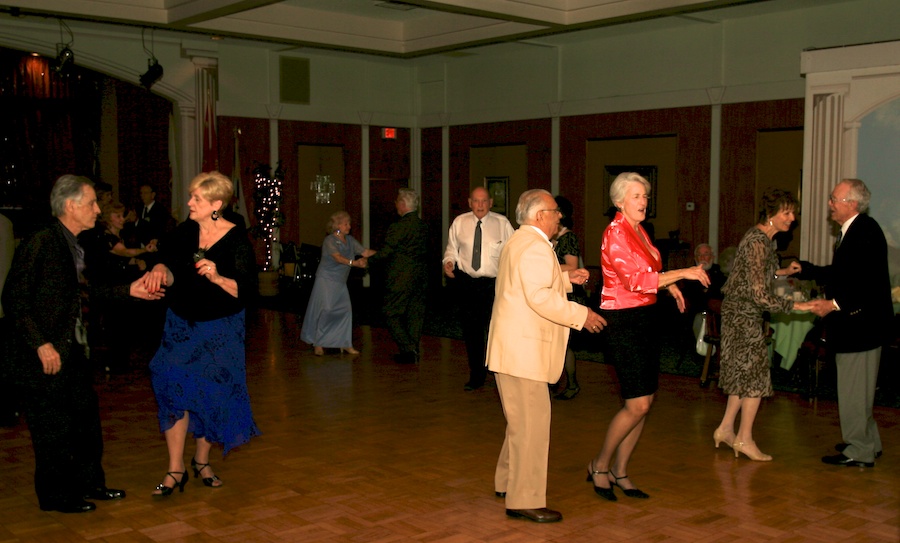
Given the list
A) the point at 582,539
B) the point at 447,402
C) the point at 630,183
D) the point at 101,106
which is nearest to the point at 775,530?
the point at 582,539

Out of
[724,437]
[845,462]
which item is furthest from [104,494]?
[845,462]

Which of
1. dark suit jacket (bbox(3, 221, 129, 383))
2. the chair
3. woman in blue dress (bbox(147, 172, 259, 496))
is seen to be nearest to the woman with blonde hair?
woman in blue dress (bbox(147, 172, 259, 496))

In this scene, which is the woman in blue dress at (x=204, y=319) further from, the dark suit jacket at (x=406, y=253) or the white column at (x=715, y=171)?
the white column at (x=715, y=171)

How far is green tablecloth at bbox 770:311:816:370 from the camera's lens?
729cm

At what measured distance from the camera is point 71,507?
4270 mm

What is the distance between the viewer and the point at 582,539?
13.0 feet

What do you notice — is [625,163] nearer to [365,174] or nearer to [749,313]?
[365,174]

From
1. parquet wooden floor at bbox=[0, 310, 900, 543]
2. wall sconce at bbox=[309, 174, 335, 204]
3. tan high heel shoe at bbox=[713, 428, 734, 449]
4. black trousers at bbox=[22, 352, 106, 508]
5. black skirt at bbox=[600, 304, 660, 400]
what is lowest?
parquet wooden floor at bbox=[0, 310, 900, 543]

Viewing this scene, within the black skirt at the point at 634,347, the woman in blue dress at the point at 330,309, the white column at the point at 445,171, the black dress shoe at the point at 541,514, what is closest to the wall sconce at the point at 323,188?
the white column at the point at 445,171

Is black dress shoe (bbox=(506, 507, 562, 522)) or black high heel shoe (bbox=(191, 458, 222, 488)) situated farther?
black high heel shoe (bbox=(191, 458, 222, 488))

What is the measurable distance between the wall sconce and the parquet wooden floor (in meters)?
8.14

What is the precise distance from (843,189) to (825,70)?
158 inches

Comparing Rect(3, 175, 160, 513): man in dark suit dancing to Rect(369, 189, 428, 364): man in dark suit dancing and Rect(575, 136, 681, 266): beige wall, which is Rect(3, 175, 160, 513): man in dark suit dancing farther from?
Rect(575, 136, 681, 266): beige wall

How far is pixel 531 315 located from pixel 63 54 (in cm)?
880
